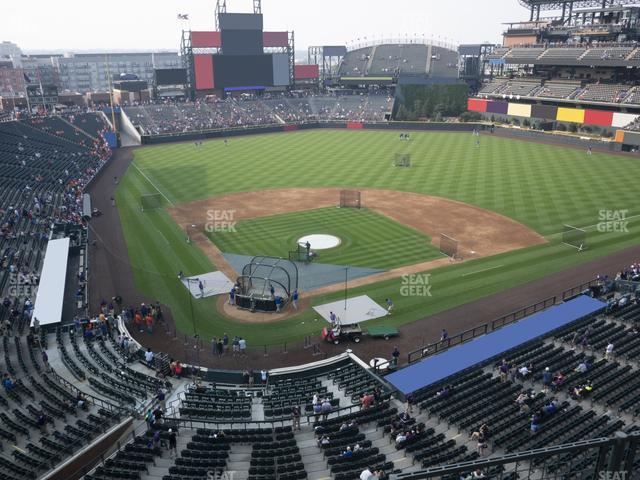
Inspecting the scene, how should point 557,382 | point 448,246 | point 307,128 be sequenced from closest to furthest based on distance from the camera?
point 557,382
point 448,246
point 307,128

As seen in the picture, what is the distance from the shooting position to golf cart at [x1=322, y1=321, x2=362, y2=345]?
2875 centimetres

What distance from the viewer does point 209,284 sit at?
35.7 m

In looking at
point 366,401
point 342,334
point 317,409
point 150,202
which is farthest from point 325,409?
point 150,202

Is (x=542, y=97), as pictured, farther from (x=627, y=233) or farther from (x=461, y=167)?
(x=627, y=233)

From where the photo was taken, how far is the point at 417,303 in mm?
32938

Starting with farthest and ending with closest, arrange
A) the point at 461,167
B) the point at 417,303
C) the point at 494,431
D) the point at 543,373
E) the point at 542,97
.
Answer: the point at 542,97, the point at 461,167, the point at 417,303, the point at 543,373, the point at 494,431

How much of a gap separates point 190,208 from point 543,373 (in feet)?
130

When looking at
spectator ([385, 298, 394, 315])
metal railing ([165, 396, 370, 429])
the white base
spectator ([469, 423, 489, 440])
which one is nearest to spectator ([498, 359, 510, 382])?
spectator ([469, 423, 489, 440])

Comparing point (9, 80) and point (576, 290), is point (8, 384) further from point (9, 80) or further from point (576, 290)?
point (9, 80)

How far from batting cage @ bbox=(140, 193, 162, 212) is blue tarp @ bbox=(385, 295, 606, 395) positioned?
3803 centimetres

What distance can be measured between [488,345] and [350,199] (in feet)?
99.2

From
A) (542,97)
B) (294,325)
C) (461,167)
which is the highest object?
(542,97)

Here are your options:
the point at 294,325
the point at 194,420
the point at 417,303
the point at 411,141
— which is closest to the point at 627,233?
the point at 417,303

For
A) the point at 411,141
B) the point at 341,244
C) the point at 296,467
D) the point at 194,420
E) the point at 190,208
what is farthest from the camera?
the point at 411,141
